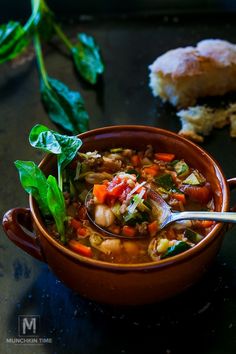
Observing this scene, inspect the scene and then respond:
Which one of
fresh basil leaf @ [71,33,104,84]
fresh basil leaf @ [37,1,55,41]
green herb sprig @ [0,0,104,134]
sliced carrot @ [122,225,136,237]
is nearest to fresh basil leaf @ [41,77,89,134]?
green herb sprig @ [0,0,104,134]

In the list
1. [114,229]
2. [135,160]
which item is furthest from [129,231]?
[135,160]

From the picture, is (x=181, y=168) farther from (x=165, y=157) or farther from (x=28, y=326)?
(x=28, y=326)

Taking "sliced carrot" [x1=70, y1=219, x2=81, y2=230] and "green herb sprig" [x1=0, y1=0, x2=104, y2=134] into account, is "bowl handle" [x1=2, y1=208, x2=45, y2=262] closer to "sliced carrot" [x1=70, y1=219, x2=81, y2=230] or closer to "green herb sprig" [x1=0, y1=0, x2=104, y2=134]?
"sliced carrot" [x1=70, y1=219, x2=81, y2=230]

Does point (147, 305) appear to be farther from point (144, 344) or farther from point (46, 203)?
point (46, 203)

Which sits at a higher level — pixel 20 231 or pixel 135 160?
pixel 135 160

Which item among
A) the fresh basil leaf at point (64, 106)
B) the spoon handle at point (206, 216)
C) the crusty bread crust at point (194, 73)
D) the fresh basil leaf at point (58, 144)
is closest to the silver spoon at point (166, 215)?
the spoon handle at point (206, 216)
